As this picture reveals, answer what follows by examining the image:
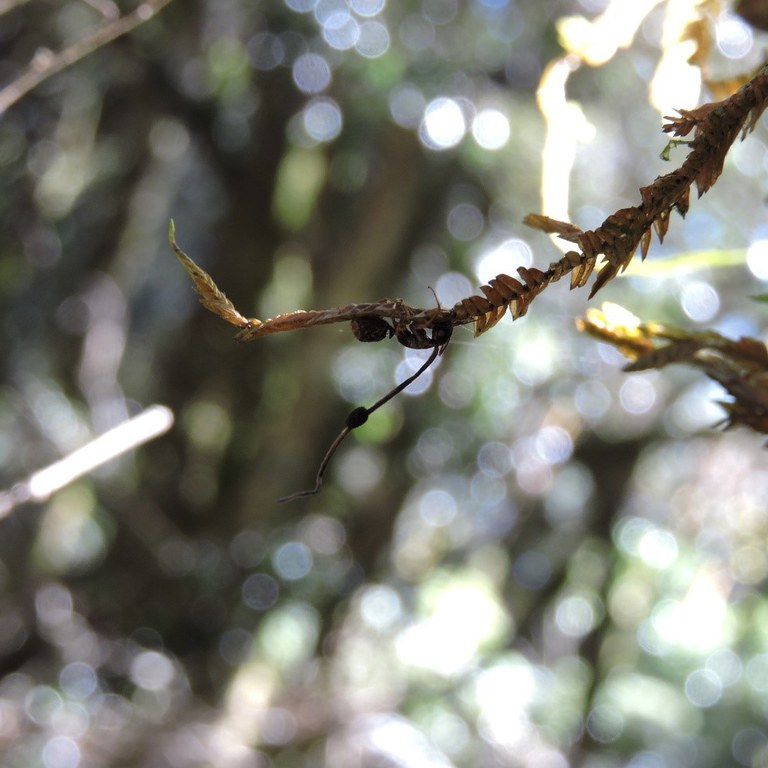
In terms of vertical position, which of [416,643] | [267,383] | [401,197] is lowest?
[416,643]

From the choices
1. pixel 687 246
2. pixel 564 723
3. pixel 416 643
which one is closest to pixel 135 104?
pixel 687 246

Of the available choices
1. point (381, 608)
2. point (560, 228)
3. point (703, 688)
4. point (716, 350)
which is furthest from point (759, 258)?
point (703, 688)

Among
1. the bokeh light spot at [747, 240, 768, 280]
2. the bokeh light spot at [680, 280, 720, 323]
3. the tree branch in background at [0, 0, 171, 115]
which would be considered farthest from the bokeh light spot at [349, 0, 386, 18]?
the bokeh light spot at [747, 240, 768, 280]

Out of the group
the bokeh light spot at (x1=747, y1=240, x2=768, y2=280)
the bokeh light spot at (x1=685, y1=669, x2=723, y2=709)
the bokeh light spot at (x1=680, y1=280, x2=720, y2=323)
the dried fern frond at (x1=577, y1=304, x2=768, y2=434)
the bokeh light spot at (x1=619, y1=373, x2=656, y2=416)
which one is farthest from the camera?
the bokeh light spot at (x1=685, y1=669, x2=723, y2=709)

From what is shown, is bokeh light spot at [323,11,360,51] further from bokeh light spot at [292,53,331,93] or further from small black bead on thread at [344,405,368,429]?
small black bead on thread at [344,405,368,429]

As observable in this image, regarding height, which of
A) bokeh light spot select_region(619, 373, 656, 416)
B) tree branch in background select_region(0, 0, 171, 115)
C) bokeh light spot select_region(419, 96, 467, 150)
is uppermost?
tree branch in background select_region(0, 0, 171, 115)

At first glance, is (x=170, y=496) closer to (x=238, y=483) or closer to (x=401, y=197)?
(x=238, y=483)

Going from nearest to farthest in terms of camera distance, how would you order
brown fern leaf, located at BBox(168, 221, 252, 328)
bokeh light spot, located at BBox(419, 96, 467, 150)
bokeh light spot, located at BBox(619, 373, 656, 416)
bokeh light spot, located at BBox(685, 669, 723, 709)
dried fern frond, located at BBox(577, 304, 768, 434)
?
1. brown fern leaf, located at BBox(168, 221, 252, 328)
2. dried fern frond, located at BBox(577, 304, 768, 434)
3. bokeh light spot, located at BBox(419, 96, 467, 150)
4. bokeh light spot, located at BBox(619, 373, 656, 416)
5. bokeh light spot, located at BBox(685, 669, 723, 709)
